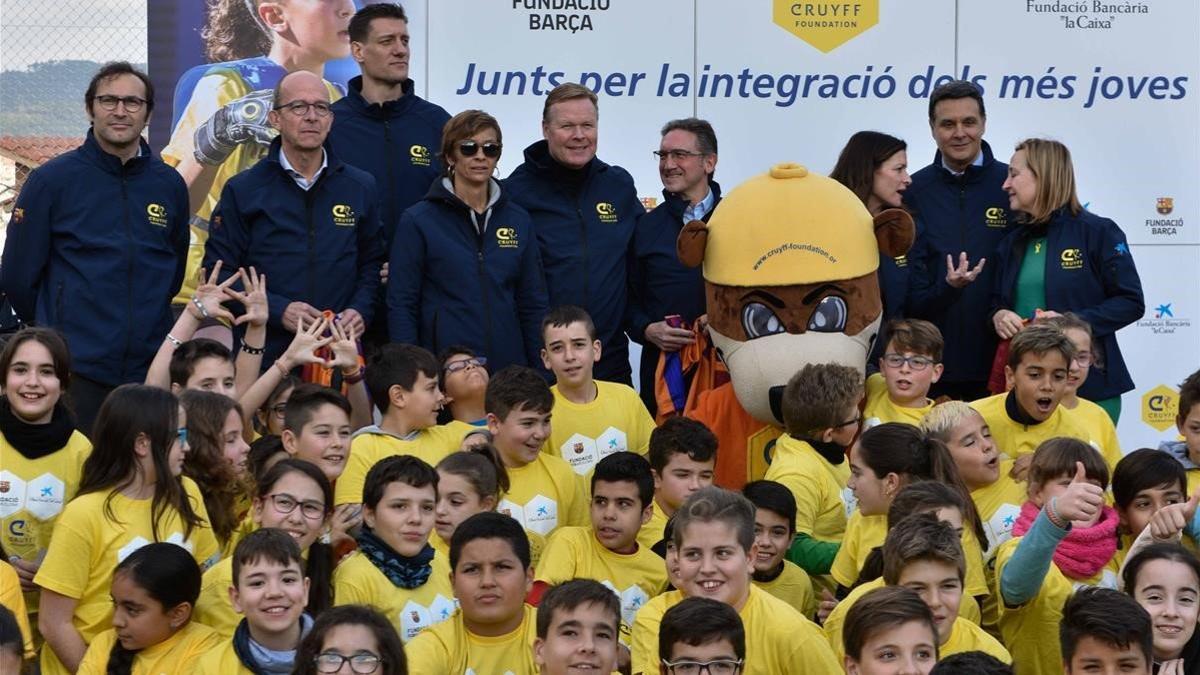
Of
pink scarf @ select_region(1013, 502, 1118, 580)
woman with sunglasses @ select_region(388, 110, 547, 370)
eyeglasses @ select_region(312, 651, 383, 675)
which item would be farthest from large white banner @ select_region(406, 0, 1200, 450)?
eyeglasses @ select_region(312, 651, 383, 675)

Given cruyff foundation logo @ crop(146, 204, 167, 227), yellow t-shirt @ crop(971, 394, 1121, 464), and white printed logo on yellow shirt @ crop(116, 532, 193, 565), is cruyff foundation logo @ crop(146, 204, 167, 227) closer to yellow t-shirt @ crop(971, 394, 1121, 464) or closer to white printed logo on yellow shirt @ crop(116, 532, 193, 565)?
white printed logo on yellow shirt @ crop(116, 532, 193, 565)

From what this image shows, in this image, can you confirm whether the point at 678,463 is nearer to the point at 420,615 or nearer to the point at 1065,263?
the point at 420,615

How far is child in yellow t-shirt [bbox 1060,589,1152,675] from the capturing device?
189 inches

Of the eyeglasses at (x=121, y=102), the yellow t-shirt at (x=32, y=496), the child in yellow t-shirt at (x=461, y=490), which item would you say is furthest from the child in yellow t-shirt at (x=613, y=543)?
the eyeglasses at (x=121, y=102)

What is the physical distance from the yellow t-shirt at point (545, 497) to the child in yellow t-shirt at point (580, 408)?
0.21 metres

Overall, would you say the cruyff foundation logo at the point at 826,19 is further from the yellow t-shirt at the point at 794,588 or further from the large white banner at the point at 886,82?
the yellow t-shirt at the point at 794,588

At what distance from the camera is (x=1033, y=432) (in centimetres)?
662

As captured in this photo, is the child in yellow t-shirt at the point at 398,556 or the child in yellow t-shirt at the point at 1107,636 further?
the child in yellow t-shirt at the point at 398,556

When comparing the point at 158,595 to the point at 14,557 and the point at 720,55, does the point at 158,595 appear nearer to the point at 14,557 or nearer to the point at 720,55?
the point at 14,557

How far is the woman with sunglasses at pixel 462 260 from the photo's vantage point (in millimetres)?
7152

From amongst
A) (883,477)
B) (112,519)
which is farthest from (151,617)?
(883,477)

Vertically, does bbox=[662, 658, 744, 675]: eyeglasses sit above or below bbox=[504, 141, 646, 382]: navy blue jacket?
below

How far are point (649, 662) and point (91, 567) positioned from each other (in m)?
1.64

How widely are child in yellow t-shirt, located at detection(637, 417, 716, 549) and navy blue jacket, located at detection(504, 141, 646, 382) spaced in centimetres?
123
